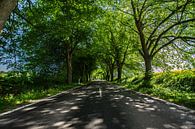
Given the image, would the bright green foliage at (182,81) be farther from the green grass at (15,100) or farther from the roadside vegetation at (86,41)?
the green grass at (15,100)

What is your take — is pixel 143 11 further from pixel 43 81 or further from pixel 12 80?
pixel 12 80

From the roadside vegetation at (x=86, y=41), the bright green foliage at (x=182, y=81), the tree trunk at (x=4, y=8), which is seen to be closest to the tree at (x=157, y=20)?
the roadside vegetation at (x=86, y=41)

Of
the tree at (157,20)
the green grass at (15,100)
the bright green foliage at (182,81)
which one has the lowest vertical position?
the green grass at (15,100)

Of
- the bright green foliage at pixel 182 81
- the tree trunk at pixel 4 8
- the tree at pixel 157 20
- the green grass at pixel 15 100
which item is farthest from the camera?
the tree at pixel 157 20

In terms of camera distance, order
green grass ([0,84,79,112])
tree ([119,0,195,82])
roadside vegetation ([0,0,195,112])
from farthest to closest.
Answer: tree ([119,0,195,82]) → roadside vegetation ([0,0,195,112]) → green grass ([0,84,79,112])

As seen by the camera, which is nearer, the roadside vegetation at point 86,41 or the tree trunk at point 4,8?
the tree trunk at point 4,8

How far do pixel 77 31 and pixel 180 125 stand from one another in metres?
32.9

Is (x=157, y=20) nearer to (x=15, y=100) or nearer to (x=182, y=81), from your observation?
(x=182, y=81)

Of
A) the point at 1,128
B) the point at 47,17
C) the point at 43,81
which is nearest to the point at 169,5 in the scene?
the point at 47,17

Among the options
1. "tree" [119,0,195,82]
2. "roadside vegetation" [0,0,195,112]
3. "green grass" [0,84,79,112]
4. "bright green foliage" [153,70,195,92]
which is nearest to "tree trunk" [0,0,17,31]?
"roadside vegetation" [0,0,195,112]

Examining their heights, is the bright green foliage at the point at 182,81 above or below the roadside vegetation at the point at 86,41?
below

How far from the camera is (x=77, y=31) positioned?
1556 inches

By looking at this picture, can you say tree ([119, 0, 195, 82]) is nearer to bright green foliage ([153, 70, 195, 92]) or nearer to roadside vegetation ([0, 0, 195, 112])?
roadside vegetation ([0, 0, 195, 112])

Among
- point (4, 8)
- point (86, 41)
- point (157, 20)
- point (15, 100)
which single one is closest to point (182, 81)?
point (157, 20)
